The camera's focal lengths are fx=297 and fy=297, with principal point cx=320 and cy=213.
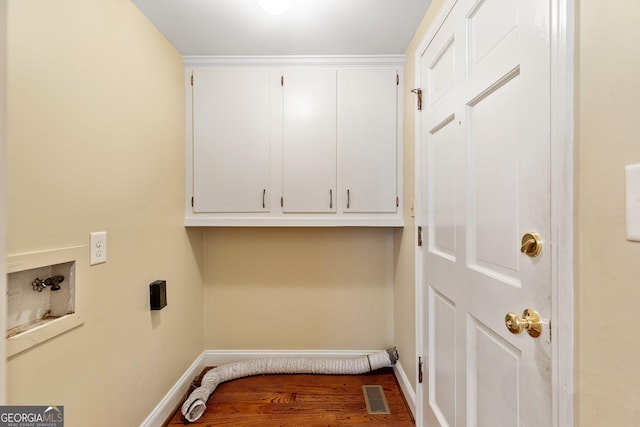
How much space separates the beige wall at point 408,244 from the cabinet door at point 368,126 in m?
0.10

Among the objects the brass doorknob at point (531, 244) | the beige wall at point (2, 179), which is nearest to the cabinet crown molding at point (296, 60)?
the beige wall at point (2, 179)

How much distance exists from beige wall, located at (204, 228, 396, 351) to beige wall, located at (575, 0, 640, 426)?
1.64 meters

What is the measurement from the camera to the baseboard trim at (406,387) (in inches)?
66.6

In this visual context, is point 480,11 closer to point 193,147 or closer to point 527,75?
point 527,75

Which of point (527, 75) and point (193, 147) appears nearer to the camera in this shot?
point (527, 75)

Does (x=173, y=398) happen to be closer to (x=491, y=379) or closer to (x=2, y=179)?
(x=2, y=179)

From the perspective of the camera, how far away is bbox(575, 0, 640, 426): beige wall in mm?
533

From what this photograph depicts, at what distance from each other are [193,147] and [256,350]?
5.08 feet

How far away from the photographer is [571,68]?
0.64 m

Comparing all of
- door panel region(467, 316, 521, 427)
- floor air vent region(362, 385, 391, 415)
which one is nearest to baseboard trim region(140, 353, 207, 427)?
floor air vent region(362, 385, 391, 415)

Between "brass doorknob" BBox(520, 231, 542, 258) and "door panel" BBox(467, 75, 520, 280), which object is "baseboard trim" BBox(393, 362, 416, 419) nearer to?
"door panel" BBox(467, 75, 520, 280)

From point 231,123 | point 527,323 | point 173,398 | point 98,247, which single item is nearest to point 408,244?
point 527,323

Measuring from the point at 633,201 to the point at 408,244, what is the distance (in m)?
1.33

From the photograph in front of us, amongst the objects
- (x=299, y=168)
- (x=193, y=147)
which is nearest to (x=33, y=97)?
(x=193, y=147)
